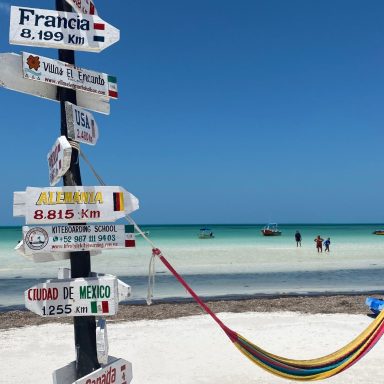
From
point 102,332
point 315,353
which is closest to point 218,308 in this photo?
point 315,353

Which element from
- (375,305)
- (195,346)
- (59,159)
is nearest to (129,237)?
(59,159)

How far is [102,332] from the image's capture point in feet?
11.3

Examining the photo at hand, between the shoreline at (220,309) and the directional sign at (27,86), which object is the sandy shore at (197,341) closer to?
the shoreline at (220,309)

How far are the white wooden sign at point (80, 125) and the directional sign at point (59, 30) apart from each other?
0.47 meters

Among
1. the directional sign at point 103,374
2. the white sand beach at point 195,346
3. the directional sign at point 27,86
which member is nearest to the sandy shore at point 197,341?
the white sand beach at point 195,346

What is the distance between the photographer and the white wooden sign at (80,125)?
3359mm

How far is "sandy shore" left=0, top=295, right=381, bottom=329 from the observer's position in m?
10.8

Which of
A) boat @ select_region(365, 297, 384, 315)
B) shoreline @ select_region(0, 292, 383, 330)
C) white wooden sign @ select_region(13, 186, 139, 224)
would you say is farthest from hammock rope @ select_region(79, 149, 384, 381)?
shoreline @ select_region(0, 292, 383, 330)

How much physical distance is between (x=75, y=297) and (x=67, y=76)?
163 centimetres

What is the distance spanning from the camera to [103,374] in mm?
3279

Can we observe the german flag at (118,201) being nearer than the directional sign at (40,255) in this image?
No

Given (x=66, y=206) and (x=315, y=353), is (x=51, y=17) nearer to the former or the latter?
(x=66, y=206)

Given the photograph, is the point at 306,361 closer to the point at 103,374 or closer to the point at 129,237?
the point at 103,374

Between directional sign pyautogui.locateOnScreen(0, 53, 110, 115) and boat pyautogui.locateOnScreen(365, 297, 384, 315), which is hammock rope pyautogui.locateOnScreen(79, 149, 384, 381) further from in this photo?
boat pyautogui.locateOnScreen(365, 297, 384, 315)
